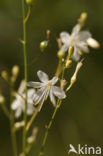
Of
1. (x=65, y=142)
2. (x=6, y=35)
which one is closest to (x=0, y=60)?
(x=6, y=35)

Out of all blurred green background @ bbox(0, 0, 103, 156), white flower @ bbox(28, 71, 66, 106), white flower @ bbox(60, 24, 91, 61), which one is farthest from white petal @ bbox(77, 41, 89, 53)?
blurred green background @ bbox(0, 0, 103, 156)

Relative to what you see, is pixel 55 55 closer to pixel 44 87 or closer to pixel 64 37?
pixel 64 37

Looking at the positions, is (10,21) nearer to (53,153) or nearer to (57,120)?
(57,120)

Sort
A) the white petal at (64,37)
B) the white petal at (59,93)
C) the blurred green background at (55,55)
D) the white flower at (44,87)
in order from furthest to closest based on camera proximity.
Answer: the blurred green background at (55,55), the white petal at (64,37), the white flower at (44,87), the white petal at (59,93)

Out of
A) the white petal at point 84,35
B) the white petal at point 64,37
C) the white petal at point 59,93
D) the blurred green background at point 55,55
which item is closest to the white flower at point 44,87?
the white petal at point 59,93

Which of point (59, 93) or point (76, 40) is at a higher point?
point (76, 40)

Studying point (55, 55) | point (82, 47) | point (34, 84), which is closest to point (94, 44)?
point (82, 47)

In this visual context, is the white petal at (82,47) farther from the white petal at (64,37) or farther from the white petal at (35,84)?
the white petal at (35,84)

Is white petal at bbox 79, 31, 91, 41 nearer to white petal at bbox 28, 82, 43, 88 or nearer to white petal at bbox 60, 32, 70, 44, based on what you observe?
white petal at bbox 60, 32, 70, 44
